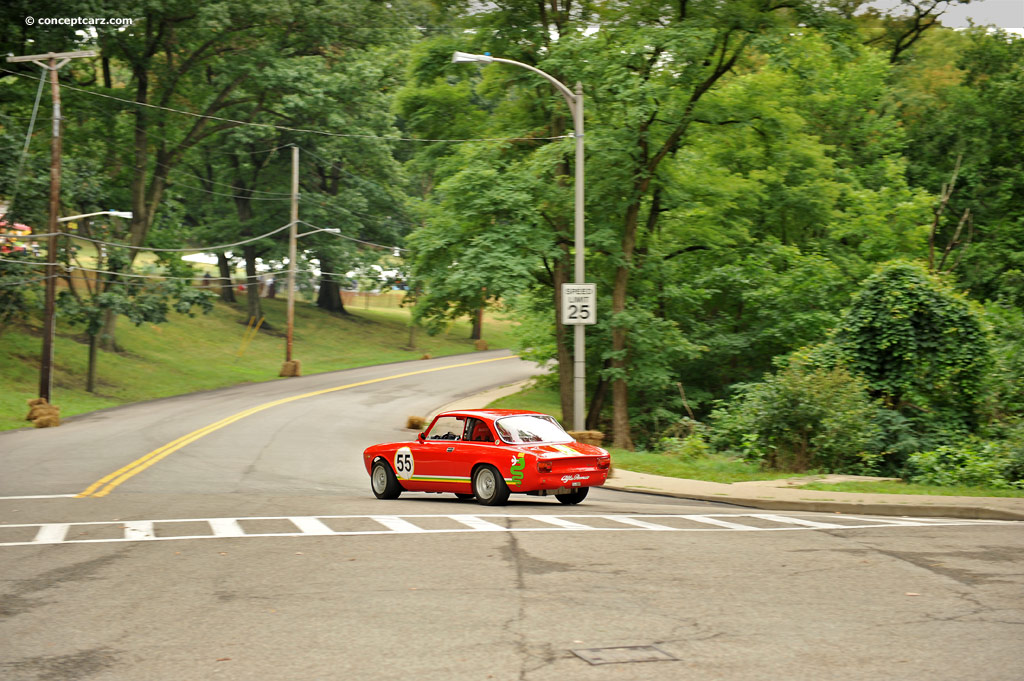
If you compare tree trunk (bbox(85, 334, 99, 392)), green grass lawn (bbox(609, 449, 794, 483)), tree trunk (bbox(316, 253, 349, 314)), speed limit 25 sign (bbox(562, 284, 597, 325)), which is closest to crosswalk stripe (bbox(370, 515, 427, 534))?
green grass lawn (bbox(609, 449, 794, 483))

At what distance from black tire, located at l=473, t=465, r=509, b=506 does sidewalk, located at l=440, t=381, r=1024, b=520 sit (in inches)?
143

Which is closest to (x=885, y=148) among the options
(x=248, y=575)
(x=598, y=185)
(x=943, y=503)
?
(x=598, y=185)

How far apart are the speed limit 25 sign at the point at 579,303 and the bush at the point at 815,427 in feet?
14.0

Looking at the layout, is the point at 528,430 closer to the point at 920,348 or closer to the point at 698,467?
the point at 698,467

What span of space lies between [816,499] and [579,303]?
294 inches

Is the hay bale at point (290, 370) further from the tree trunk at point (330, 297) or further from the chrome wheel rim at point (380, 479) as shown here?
the chrome wheel rim at point (380, 479)

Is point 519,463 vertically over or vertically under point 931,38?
under

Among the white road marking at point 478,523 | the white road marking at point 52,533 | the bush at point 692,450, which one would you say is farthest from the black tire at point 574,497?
the white road marking at point 52,533

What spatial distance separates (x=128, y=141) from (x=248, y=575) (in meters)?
48.6

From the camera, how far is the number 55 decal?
15984 mm

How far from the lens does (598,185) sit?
1129 inches

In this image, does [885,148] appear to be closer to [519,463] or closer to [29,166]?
[519,463]

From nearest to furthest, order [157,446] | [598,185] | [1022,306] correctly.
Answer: [157,446] < [598,185] < [1022,306]

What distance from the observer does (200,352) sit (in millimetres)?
56125
